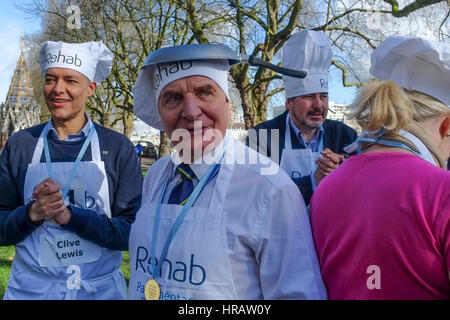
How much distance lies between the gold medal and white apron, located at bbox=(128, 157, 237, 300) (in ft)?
0.05

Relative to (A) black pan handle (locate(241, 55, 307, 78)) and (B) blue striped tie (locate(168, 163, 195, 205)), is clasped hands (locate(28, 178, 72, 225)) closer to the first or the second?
(B) blue striped tie (locate(168, 163, 195, 205))

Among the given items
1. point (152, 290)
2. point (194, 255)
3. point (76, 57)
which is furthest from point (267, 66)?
point (76, 57)

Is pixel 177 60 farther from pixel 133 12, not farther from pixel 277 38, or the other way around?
pixel 133 12

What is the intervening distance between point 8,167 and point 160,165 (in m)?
0.95

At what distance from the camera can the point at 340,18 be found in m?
11.4

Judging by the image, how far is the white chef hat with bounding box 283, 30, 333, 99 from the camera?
3420 mm

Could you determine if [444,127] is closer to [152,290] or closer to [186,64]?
[186,64]

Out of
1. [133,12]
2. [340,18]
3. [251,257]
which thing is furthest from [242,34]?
[251,257]

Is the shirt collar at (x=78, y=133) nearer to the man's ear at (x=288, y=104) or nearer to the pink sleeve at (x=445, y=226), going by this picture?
the man's ear at (x=288, y=104)

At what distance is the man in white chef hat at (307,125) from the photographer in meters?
3.09

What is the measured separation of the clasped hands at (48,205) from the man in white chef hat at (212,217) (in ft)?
1.76

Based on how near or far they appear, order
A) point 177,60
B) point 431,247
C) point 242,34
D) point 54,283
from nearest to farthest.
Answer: point 431,247 → point 177,60 → point 54,283 → point 242,34

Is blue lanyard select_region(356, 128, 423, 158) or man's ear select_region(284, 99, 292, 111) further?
man's ear select_region(284, 99, 292, 111)

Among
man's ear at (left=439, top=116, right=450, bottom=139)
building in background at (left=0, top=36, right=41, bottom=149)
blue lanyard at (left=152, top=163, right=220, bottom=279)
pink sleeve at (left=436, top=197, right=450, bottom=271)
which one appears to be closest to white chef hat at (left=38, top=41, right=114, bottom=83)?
blue lanyard at (left=152, top=163, right=220, bottom=279)
